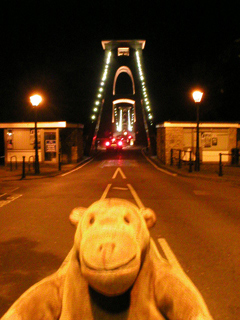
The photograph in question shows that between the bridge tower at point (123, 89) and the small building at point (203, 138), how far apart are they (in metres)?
21.5

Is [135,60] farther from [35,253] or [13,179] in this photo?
[35,253]

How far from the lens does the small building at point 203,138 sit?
2520cm

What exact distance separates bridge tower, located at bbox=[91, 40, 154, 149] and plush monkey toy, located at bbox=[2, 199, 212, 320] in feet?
148

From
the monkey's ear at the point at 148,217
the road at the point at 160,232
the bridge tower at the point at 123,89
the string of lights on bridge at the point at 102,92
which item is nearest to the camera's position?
the monkey's ear at the point at 148,217

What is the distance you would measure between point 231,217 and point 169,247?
320 cm

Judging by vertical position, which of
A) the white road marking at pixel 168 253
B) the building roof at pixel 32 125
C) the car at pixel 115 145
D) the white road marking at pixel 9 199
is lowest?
the white road marking at pixel 9 199

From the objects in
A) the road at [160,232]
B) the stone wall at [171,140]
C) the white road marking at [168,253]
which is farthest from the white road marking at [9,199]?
the stone wall at [171,140]

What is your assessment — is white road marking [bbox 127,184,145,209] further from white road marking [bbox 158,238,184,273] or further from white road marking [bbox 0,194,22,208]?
white road marking [bbox 0,194,22,208]

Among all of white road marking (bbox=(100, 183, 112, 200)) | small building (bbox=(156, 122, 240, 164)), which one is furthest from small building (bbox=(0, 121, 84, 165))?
white road marking (bbox=(100, 183, 112, 200))

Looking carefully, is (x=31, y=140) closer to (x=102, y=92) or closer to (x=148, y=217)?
(x=148, y=217)

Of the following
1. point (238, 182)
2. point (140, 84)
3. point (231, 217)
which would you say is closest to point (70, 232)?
point (231, 217)

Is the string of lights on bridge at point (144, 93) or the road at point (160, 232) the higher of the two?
the string of lights on bridge at point (144, 93)

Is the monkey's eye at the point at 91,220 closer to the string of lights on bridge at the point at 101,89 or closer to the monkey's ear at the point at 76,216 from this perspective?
the monkey's ear at the point at 76,216

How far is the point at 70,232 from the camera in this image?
24.0ft
